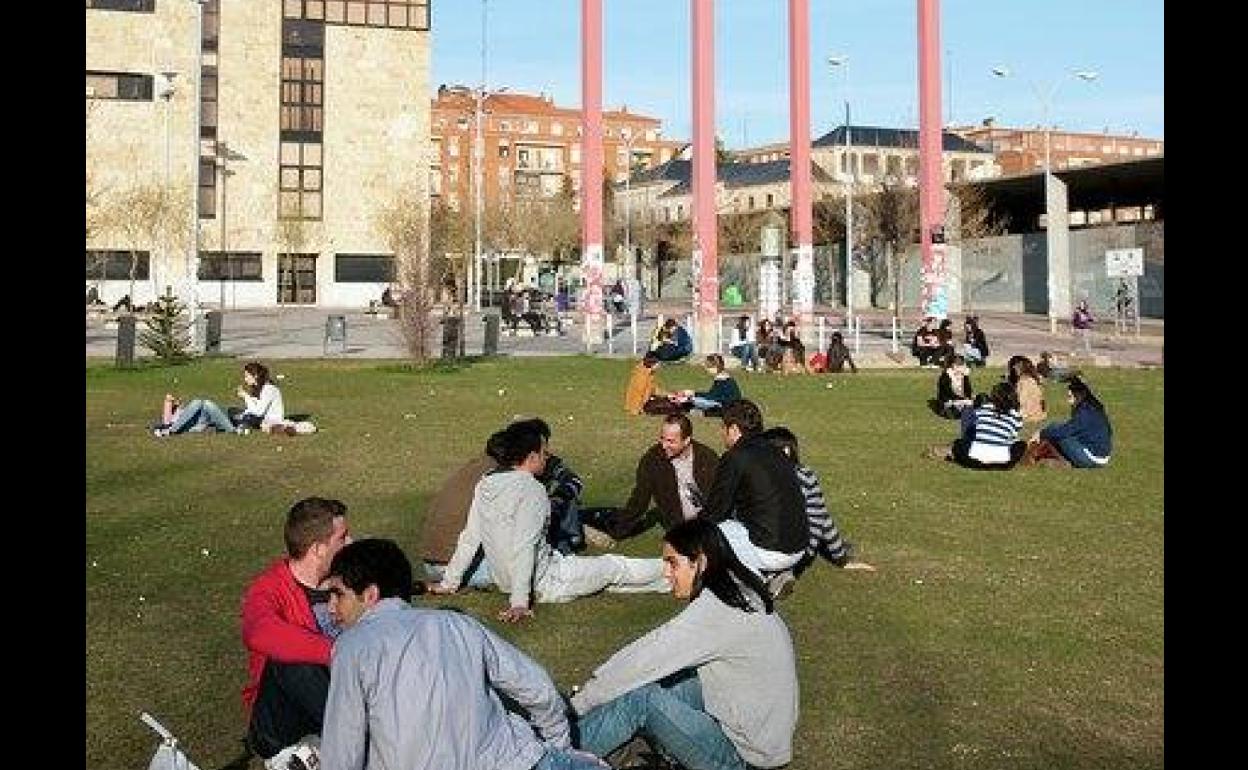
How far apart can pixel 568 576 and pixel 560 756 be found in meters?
3.90

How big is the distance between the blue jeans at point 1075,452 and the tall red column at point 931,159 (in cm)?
2667

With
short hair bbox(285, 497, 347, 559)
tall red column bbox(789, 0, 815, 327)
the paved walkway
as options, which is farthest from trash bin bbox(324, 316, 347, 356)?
short hair bbox(285, 497, 347, 559)

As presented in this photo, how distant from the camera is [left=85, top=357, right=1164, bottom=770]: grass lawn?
590 cm

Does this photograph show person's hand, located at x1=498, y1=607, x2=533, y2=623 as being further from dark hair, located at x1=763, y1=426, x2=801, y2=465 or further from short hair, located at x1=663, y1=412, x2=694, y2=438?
short hair, located at x1=663, y1=412, x2=694, y2=438

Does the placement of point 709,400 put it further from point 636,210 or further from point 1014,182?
point 636,210

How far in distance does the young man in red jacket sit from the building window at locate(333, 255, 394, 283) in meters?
70.6

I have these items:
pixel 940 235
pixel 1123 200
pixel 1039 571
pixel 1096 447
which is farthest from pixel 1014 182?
pixel 1039 571

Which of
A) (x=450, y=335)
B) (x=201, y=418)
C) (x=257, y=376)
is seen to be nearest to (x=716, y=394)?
(x=257, y=376)

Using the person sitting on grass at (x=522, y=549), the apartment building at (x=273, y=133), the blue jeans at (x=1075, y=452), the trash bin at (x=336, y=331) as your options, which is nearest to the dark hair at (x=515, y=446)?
the person sitting on grass at (x=522, y=549)

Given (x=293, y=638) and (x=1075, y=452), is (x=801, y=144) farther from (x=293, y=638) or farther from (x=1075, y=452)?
(x=293, y=638)

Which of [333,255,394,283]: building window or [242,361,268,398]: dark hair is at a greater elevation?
[333,255,394,283]: building window

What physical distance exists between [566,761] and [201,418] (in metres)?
13.5

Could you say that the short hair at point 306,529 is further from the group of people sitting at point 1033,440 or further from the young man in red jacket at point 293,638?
the group of people sitting at point 1033,440
